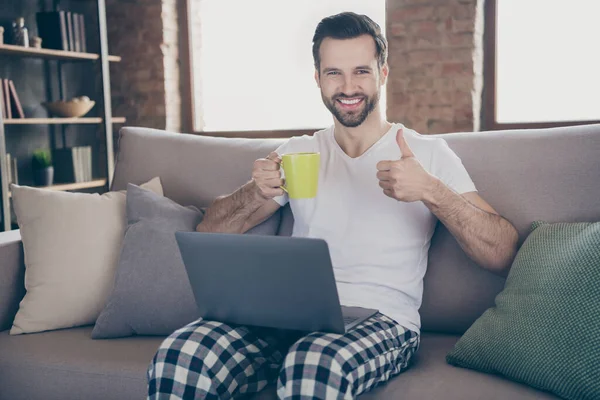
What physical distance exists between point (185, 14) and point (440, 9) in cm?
184

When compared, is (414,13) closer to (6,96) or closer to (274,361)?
(6,96)

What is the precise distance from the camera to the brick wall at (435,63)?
11.0 feet

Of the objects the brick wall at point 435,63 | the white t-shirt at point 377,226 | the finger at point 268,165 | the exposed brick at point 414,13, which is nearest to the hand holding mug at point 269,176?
the finger at point 268,165

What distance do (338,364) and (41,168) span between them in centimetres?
310

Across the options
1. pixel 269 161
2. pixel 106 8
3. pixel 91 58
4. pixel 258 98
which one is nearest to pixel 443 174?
pixel 269 161

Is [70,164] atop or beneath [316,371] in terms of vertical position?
atop

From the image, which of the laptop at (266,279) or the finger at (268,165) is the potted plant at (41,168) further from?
the laptop at (266,279)

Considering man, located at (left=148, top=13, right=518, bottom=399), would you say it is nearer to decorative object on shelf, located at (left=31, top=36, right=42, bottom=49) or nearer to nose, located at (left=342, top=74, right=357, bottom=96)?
nose, located at (left=342, top=74, right=357, bottom=96)

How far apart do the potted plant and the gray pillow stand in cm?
235

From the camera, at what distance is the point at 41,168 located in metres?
3.75

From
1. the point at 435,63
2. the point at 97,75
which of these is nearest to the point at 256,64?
the point at 97,75

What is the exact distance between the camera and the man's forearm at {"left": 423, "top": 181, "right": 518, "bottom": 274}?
1.43 meters

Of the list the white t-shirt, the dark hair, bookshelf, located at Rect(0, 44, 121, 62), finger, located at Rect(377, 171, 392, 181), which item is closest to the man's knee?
the white t-shirt

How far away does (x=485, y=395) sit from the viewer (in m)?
1.24
